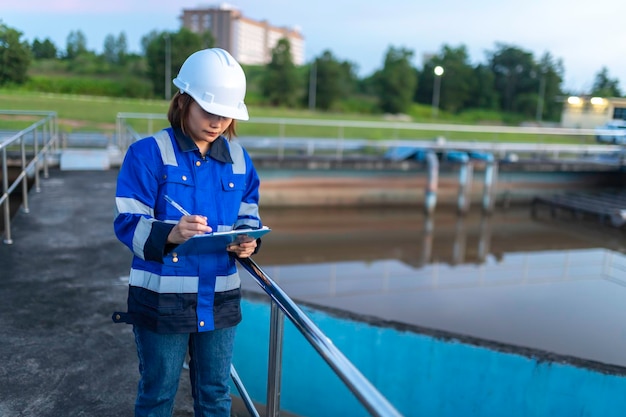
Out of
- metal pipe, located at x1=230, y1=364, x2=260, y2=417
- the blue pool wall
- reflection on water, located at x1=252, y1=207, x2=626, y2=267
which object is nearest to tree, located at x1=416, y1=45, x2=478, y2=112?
reflection on water, located at x1=252, y1=207, x2=626, y2=267

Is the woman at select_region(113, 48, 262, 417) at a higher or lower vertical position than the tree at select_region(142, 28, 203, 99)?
lower

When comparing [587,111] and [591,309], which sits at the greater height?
[587,111]

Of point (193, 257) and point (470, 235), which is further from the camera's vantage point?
point (470, 235)

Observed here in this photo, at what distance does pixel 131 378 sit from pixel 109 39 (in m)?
10.0

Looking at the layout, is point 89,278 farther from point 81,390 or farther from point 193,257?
point 193,257

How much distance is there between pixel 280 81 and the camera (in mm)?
27984

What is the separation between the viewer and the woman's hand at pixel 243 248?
1596 millimetres

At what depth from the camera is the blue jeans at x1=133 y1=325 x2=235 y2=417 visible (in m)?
1.59

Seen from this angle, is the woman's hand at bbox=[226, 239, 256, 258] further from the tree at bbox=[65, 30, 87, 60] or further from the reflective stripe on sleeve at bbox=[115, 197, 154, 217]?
the tree at bbox=[65, 30, 87, 60]

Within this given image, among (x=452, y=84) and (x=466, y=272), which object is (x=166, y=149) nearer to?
(x=466, y=272)

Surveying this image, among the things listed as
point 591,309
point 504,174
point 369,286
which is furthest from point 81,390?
point 504,174

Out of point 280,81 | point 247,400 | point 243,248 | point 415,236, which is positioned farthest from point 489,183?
point 280,81

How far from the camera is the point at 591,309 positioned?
736 cm

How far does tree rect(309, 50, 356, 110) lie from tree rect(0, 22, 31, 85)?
3026 cm
